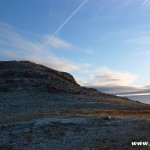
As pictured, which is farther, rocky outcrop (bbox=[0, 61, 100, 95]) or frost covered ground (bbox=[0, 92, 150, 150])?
rocky outcrop (bbox=[0, 61, 100, 95])

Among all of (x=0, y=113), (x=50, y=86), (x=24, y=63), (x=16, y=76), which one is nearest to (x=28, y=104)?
(x=0, y=113)

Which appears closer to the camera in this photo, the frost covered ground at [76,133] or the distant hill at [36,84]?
the frost covered ground at [76,133]

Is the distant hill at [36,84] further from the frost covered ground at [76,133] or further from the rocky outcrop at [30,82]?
the frost covered ground at [76,133]

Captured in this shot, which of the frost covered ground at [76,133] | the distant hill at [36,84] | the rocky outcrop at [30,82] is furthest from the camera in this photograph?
the rocky outcrop at [30,82]

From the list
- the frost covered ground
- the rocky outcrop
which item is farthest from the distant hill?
the frost covered ground

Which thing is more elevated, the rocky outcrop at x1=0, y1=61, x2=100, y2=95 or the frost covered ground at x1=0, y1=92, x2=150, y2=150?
the rocky outcrop at x1=0, y1=61, x2=100, y2=95

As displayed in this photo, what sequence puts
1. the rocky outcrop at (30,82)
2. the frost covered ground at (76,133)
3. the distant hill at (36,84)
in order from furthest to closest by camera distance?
the rocky outcrop at (30,82), the distant hill at (36,84), the frost covered ground at (76,133)

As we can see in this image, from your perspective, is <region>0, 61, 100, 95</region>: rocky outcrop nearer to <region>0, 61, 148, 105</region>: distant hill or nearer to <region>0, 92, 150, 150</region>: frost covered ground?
<region>0, 61, 148, 105</region>: distant hill

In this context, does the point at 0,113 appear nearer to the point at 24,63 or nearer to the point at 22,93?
the point at 22,93

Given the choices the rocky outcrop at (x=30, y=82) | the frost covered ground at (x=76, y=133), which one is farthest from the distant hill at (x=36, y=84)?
the frost covered ground at (x=76, y=133)

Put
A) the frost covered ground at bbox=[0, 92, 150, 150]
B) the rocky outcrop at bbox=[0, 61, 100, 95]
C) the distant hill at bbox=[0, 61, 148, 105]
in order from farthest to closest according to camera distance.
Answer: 1. the rocky outcrop at bbox=[0, 61, 100, 95]
2. the distant hill at bbox=[0, 61, 148, 105]
3. the frost covered ground at bbox=[0, 92, 150, 150]

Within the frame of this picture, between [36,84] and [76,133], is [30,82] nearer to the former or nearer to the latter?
[36,84]

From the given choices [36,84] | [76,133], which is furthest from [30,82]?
[76,133]

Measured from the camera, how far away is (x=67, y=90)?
238 feet
